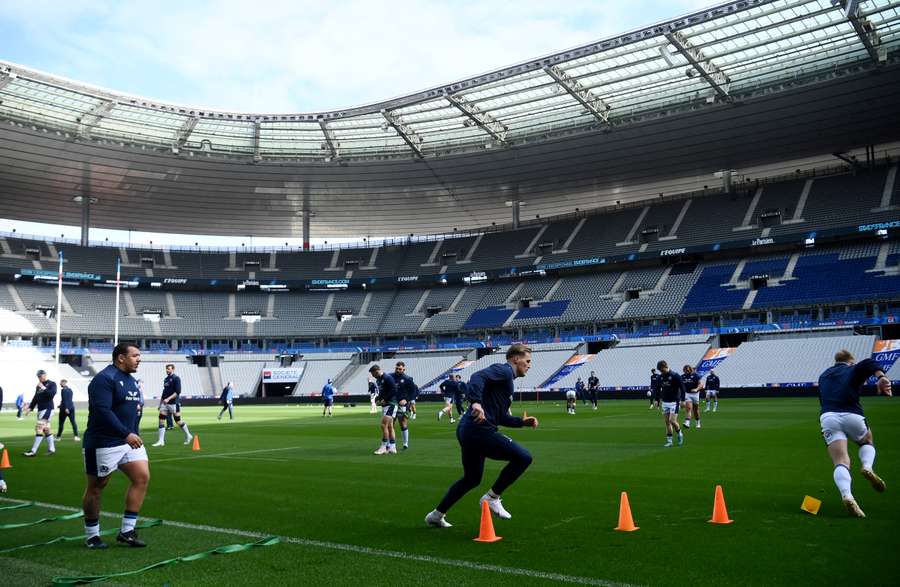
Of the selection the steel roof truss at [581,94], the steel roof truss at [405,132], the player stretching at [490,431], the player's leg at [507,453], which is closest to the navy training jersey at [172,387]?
the player stretching at [490,431]

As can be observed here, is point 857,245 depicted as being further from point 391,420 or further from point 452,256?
point 391,420

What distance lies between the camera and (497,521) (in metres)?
8.68

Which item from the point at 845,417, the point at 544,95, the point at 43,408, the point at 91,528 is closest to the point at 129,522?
the point at 91,528

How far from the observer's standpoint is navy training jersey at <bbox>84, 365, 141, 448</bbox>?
25.1 feet

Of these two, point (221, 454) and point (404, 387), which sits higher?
point (404, 387)

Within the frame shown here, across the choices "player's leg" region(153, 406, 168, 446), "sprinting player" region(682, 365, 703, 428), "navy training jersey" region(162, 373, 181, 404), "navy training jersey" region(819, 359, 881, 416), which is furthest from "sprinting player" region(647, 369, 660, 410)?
"player's leg" region(153, 406, 168, 446)

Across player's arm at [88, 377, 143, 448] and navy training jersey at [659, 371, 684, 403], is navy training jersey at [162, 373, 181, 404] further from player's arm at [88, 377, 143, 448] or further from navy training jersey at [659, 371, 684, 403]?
player's arm at [88, 377, 143, 448]

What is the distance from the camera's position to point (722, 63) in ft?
144

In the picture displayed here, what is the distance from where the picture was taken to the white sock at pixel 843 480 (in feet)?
27.9

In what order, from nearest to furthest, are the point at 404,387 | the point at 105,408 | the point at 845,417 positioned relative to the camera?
1. the point at 105,408
2. the point at 845,417
3. the point at 404,387

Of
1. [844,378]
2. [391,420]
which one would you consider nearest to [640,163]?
[391,420]

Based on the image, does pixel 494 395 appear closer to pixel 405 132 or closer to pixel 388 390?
pixel 388 390

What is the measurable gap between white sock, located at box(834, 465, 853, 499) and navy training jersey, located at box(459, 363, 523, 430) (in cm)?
387

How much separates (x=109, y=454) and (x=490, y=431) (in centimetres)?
407
